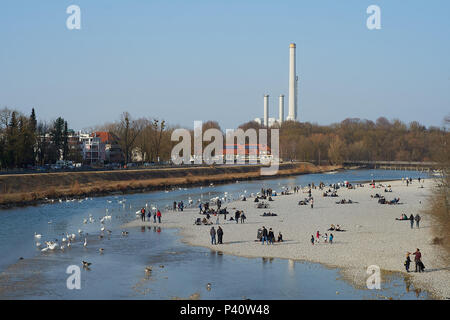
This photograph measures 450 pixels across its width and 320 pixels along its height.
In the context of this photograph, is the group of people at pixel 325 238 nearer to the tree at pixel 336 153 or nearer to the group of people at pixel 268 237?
the group of people at pixel 268 237

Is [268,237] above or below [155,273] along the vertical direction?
above

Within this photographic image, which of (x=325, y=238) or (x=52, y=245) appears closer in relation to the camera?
(x=52, y=245)

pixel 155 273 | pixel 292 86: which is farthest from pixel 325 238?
pixel 292 86

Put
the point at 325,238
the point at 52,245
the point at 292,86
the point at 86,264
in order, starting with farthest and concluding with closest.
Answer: the point at 292,86 → the point at 325,238 → the point at 52,245 → the point at 86,264

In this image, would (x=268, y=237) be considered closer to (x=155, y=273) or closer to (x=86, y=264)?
(x=155, y=273)

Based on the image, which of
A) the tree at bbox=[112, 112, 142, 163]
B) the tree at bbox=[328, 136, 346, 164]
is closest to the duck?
the tree at bbox=[112, 112, 142, 163]

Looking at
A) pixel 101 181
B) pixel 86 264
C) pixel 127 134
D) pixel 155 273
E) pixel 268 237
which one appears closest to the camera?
pixel 155 273

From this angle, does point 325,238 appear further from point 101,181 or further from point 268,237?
point 101,181

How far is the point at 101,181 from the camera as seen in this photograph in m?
73.3

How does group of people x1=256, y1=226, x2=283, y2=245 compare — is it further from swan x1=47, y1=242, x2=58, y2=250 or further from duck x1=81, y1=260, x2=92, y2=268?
swan x1=47, y1=242, x2=58, y2=250

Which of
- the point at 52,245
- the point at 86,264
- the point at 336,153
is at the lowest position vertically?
the point at 86,264

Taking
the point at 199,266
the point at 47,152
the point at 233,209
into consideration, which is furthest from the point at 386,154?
the point at 199,266
